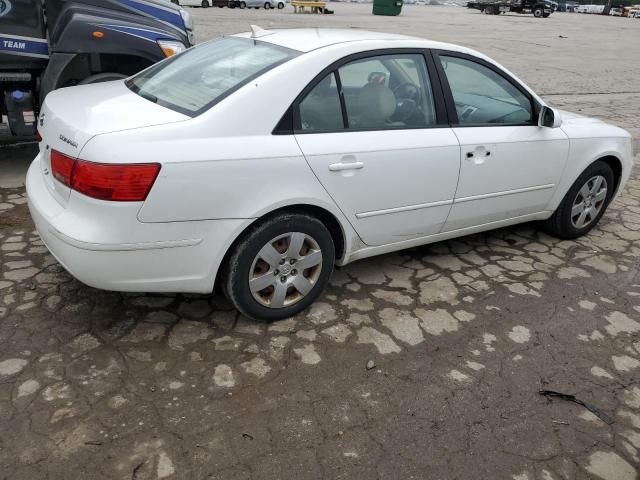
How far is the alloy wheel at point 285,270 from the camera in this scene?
3.04m

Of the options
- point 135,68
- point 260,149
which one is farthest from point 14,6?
point 260,149

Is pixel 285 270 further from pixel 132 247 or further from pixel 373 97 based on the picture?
pixel 373 97

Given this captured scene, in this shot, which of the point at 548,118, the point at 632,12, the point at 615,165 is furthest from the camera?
the point at 632,12

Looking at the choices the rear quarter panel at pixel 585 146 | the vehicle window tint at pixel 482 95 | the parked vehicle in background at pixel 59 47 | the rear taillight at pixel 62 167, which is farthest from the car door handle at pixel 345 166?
the parked vehicle in background at pixel 59 47

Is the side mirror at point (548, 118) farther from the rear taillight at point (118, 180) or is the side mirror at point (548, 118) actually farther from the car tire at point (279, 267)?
the rear taillight at point (118, 180)

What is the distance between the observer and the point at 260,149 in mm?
2814

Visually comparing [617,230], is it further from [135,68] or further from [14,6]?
[14,6]

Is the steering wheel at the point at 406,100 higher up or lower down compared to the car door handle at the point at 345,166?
higher up

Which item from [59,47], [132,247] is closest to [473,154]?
[132,247]

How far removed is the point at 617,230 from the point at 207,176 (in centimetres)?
388

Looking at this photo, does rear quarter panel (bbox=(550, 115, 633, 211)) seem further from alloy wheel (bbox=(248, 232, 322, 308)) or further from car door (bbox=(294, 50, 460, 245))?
alloy wheel (bbox=(248, 232, 322, 308))

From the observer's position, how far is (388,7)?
123 feet

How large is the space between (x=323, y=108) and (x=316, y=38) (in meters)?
0.54

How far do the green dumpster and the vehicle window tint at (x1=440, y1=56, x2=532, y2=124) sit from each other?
1434 inches
